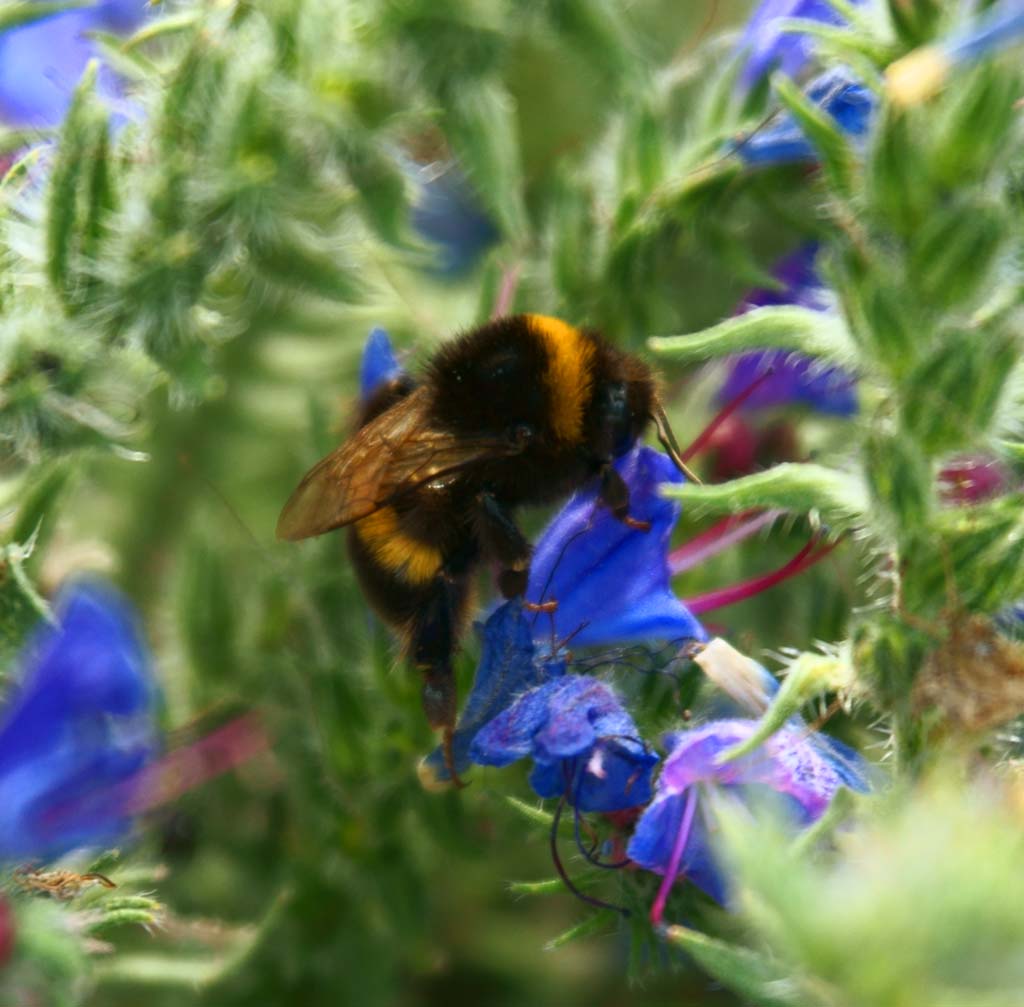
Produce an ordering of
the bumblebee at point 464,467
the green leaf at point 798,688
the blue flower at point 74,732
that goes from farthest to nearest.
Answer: the bumblebee at point 464,467, the blue flower at point 74,732, the green leaf at point 798,688

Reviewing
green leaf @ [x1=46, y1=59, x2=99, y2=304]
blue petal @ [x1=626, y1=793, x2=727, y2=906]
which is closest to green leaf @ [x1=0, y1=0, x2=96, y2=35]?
green leaf @ [x1=46, y1=59, x2=99, y2=304]

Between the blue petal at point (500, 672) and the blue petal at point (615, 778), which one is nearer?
the blue petal at point (615, 778)

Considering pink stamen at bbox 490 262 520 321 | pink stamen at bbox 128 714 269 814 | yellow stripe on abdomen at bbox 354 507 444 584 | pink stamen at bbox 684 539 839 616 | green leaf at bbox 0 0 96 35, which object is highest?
green leaf at bbox 0 0 96 35

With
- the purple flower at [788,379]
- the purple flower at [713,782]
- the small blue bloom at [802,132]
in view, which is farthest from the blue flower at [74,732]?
the purple flower at [788,379]

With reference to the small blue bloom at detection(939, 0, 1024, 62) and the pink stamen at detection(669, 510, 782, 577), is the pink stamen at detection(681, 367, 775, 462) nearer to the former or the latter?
the pink stamen at detection(669, 510, 782, 577)

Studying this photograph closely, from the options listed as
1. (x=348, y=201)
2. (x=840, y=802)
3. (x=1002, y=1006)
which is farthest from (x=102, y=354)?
(x=1002, y=1006)

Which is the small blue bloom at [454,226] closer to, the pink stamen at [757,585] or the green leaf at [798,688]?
the pink stamen at [757,585]

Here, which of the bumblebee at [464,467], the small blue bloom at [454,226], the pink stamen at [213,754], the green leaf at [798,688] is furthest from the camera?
the small blue bloom at [454,226]
